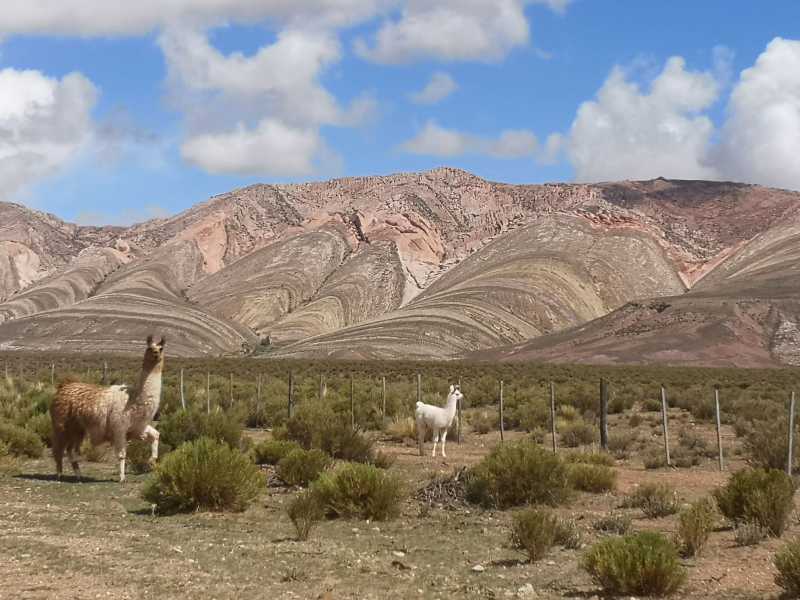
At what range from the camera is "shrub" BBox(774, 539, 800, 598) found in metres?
8.39

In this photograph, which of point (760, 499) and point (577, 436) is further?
point (577, 436)

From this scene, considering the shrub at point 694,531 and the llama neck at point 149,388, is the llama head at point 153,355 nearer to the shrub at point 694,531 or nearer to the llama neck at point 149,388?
the llama neck at point 149,388

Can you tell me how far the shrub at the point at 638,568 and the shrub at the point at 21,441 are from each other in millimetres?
12324

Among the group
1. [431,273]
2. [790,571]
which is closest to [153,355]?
[790,571]

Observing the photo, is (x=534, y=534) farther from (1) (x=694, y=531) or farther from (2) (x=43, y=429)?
(2) (x=43, y=429)

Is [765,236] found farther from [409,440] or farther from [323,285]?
[409,440]

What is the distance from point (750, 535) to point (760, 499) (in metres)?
0.86

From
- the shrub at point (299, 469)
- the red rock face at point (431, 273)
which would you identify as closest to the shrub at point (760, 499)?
the shrub at point (299, 469)

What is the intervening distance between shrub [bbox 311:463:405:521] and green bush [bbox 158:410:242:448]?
6.25 m

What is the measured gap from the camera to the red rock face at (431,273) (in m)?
83.4

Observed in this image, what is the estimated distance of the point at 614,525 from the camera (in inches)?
474

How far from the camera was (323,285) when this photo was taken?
108m

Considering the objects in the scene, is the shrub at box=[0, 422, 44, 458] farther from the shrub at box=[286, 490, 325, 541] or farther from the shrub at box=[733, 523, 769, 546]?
the shrub at box=[733, 523, 769, 546]

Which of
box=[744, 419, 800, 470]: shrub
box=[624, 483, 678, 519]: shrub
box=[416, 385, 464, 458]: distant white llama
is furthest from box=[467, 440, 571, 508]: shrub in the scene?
box=[416, 385, 464, 458]: distant white llama
